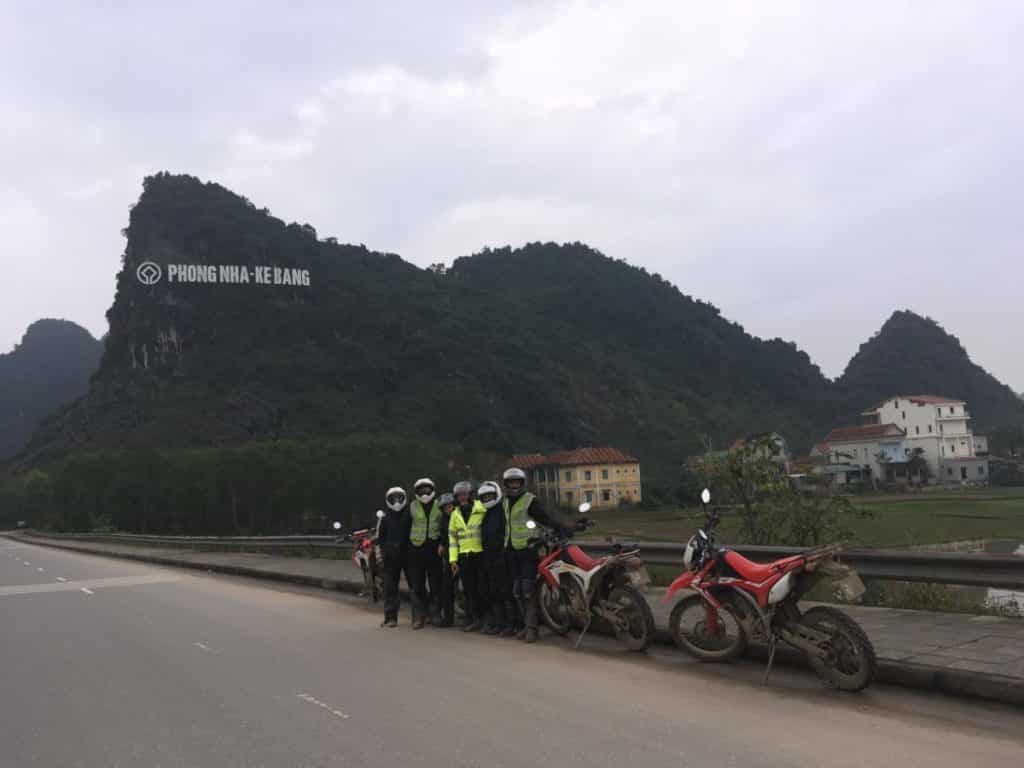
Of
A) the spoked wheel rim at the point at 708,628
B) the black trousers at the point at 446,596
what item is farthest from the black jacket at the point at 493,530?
the spoked wheel rim at the point at 708,628

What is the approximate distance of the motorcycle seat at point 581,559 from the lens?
8828 millimetres

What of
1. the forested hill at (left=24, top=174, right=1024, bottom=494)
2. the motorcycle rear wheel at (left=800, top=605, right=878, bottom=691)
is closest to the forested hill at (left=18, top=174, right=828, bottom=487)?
the forested hill at (left=24, top=174, right=1024, bottom=494)

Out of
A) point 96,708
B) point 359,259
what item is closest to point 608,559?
point 96,708

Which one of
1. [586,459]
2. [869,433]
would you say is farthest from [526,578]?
[586,459]

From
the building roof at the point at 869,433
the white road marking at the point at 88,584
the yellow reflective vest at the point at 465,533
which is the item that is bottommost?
the white road marking at the point at 88,584

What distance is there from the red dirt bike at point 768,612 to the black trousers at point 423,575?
12.8ft

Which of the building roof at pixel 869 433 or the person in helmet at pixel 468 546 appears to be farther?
the building roof at pixel 869 433

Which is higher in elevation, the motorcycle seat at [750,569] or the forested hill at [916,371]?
the forested hill at [916,371]

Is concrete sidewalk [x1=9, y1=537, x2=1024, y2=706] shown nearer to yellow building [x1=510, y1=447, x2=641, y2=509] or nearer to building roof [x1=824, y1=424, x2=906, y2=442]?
building roof [x1=824, y1=424, x2=906, y2=442]

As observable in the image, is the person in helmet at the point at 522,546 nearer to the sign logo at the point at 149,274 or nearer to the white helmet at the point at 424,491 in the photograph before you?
the white helmet at the point at 424,491

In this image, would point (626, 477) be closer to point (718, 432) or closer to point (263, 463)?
point (263, 463)

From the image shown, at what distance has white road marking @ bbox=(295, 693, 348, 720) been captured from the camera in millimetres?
6395

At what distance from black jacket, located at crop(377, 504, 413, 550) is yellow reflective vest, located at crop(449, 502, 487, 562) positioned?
2.86ft

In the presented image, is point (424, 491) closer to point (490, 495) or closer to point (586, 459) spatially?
point (490, 495)
